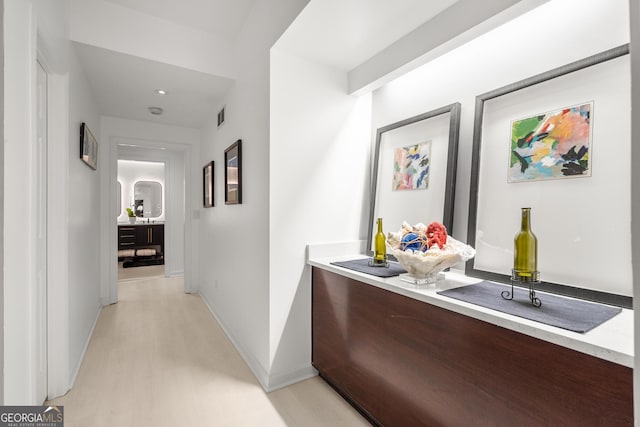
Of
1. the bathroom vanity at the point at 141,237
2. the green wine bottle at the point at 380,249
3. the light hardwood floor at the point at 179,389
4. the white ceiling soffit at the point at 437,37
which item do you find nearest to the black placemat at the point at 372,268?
the green wine bottle at the point at 380,249

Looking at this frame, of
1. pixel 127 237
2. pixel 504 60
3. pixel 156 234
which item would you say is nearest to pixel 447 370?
pixel 504 60

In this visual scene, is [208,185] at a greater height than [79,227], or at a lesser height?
greater

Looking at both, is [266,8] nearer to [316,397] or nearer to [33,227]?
[33,227]

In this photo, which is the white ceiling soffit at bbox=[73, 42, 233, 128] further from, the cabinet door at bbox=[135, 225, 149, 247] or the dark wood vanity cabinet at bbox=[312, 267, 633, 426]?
the cabinet door at bbox=[135, 225, 149, 247]

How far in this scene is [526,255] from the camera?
1.16 metres

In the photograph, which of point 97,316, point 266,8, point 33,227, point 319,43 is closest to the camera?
point 33,227

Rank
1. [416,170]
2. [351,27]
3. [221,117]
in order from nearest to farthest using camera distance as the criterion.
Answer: [351,27] < [416,170] < [221,117]

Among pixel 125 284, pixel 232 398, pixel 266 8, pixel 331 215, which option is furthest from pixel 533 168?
pixel 125 284

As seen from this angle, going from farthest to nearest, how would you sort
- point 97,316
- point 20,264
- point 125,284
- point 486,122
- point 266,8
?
point 125,284 → point 97,316 → point 266,8 → point 486,122 → point 20,264

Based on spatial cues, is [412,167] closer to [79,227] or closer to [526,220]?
[526,220]

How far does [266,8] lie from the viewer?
2.03 metres

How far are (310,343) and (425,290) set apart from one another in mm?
1143

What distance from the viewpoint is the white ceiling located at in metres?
1.62

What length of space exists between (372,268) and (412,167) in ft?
2.35
